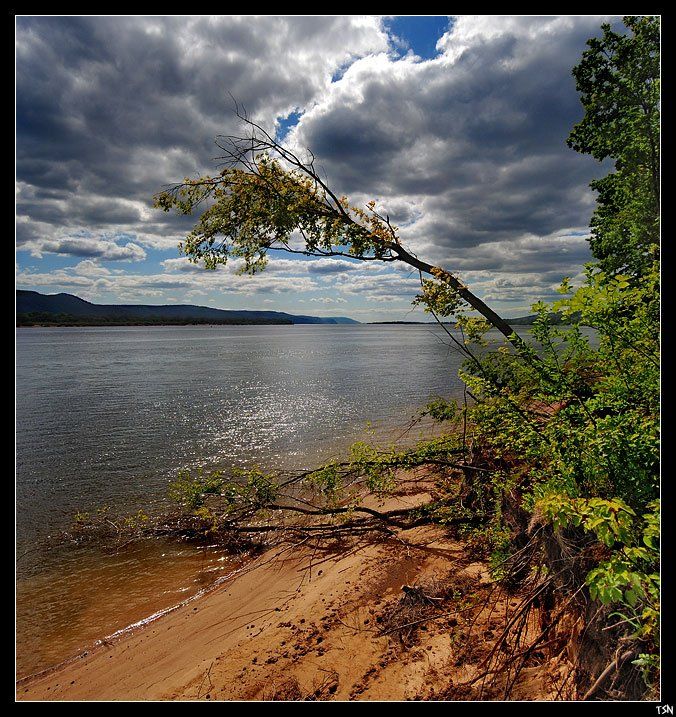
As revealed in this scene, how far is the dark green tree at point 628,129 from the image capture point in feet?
28.3

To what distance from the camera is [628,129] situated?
399 inches

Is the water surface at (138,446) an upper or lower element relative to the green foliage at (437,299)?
lower

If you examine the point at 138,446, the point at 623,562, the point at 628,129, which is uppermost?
the point at 628,129

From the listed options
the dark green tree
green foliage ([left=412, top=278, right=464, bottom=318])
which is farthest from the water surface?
the dark green tree

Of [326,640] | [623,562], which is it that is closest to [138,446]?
[326,640]

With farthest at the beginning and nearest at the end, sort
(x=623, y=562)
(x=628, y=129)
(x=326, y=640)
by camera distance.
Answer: (x=628, y=129) < (x=326, y=640) < (x=623, y=562)

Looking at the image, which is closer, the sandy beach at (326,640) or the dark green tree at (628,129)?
the sandy beach at (326,640)

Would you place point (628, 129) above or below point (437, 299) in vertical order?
above

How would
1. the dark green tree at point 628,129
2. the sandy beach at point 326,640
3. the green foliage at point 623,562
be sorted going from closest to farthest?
the green foliage at point 623,562 → the sandy beach at point 326,640 → the dark green tree at point 628,129

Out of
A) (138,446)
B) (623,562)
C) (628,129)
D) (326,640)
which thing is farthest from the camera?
(138,446)

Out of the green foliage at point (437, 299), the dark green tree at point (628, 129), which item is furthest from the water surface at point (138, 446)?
the dark green tree at point (628, 129)

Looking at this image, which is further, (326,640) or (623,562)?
(326,640)

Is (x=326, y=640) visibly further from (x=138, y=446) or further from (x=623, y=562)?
(x=138, y=446)

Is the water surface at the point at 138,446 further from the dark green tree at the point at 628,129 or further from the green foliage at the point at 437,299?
the dark green tree at the point at 628,129
